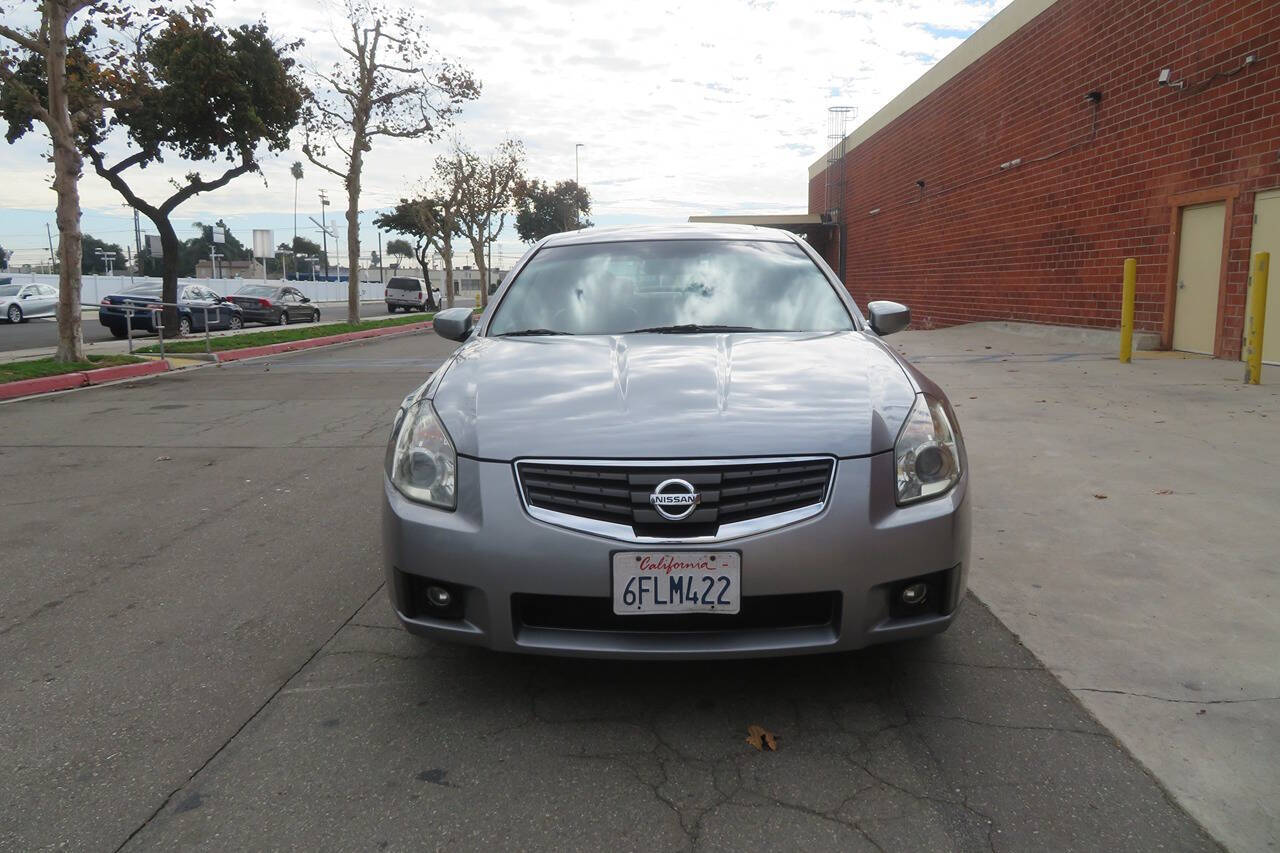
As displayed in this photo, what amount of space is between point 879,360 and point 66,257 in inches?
549

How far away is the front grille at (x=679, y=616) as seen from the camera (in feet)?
8.36

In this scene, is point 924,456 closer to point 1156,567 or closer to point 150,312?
point 1156,567

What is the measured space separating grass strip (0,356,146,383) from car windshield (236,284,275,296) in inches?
610

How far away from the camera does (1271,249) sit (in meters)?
10.8

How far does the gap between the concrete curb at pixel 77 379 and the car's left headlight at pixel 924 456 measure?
38.2 feet

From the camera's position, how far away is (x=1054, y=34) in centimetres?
1608

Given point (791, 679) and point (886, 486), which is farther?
point (791, 679)

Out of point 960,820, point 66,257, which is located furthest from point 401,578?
point 66,257

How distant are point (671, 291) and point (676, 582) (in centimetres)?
183

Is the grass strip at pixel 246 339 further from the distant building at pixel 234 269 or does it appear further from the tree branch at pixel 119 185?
the distant building at pixel 234 269

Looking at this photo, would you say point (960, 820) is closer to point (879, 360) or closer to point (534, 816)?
point (534, 816)

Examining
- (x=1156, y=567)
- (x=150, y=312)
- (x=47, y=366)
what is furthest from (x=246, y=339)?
(x=1156, y=567)

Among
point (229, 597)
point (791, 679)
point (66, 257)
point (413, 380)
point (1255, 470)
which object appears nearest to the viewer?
point (791, 679)

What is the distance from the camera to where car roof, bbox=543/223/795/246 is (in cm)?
438
